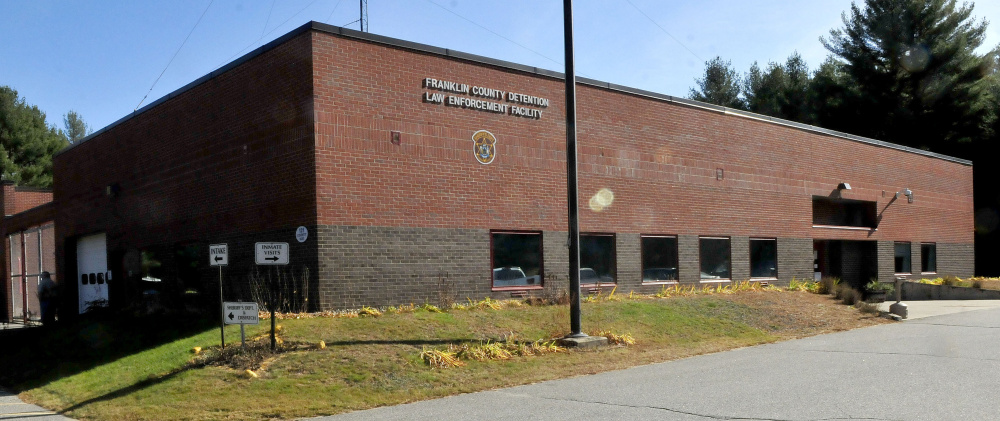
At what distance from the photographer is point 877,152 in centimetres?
3322

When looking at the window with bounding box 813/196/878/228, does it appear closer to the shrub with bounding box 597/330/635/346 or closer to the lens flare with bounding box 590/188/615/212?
the lens flare with bounding box 590/188/615/212

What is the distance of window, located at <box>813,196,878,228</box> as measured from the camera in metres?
30.8

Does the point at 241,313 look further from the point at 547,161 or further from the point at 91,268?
the point at 91,268

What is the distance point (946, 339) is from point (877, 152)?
18.0 m

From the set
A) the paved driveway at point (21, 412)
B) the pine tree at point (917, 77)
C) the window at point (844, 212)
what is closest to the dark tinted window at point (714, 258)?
the window at point (844, 212)

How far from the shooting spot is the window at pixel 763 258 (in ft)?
89.4

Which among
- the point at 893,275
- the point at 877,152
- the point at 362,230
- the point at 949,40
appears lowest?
the point at 893,275

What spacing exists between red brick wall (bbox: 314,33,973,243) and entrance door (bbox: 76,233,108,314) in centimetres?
1176

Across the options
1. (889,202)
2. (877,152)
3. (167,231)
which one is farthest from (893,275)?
(167,231)

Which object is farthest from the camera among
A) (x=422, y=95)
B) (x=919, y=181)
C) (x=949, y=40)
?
(x=949, y=40)

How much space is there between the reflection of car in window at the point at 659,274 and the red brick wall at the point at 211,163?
10.6 metres

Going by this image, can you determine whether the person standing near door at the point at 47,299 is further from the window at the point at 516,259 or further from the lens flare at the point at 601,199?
the lens flare at the point at 601,199

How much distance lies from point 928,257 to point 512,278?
80.8 ft

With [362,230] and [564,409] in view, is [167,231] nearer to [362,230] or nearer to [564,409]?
[362,230]
